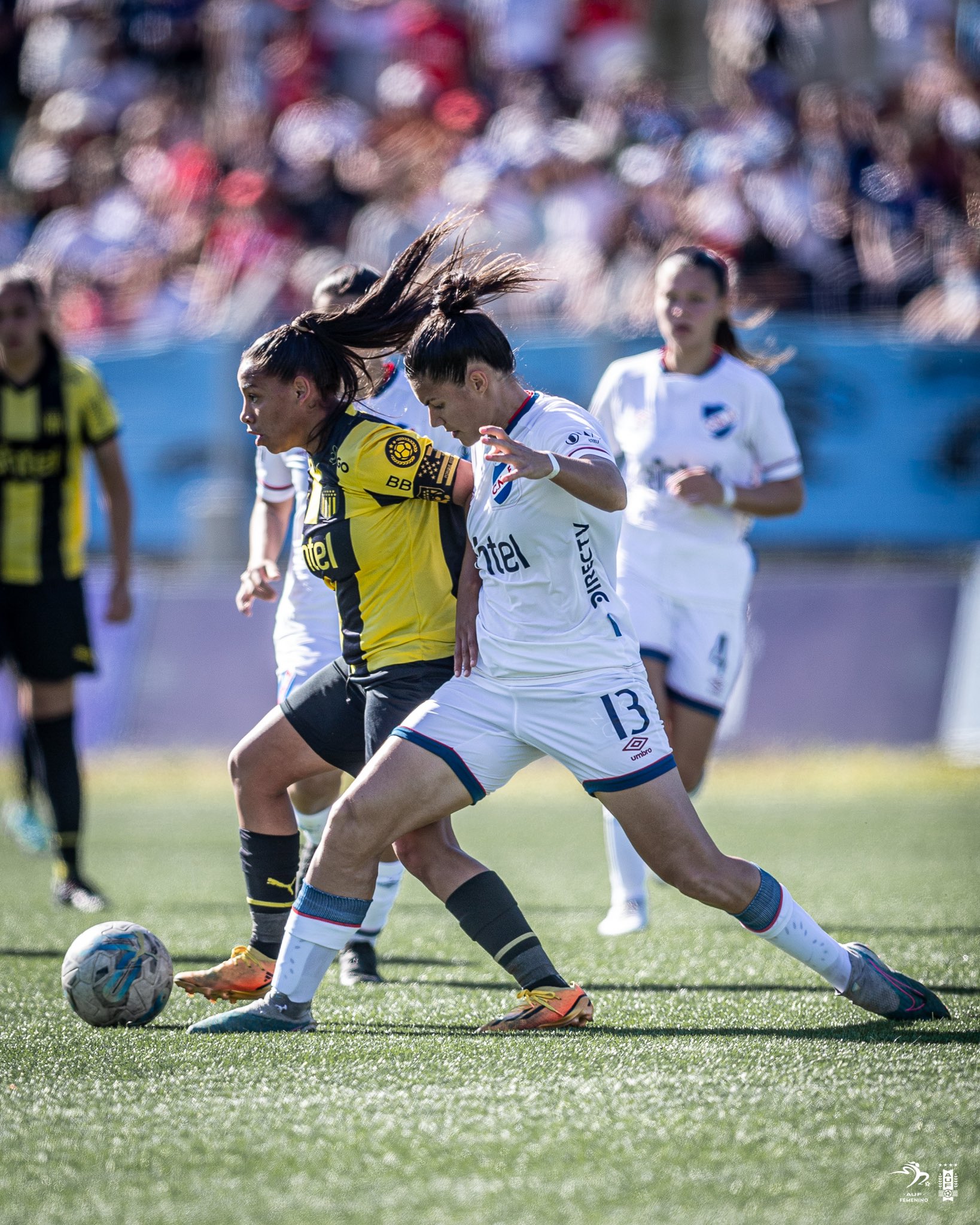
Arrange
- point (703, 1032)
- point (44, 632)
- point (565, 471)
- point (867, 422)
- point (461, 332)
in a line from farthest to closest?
point (867, 422), point (44, 632), point (703, 1032), point (461, 332), point (565, 471)

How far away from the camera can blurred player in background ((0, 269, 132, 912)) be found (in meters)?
6.42

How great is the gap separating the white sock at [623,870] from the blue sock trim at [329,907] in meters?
1.98

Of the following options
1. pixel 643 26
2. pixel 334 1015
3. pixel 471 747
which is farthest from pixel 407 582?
pixel 643 26

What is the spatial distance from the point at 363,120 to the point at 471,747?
12.9 meters

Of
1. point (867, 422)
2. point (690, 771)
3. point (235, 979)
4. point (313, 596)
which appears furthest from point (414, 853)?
point (867, 422)

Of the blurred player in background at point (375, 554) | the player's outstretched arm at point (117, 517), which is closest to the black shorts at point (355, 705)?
the blurred player in background at point (375, 554)

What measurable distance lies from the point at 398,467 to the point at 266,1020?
1458 mm

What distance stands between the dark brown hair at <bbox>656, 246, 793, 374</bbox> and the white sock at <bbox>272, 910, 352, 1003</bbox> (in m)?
3.01

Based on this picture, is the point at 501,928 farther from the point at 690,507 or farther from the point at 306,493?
the point at 690,507

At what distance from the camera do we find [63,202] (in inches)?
615

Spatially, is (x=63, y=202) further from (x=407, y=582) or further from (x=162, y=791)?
(x=407, y=582)

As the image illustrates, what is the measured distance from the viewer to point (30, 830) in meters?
8.52

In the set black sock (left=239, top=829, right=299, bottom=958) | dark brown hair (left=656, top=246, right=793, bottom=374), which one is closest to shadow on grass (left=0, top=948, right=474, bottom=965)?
black sock (left=239, top=829, right=299, bottom=958)

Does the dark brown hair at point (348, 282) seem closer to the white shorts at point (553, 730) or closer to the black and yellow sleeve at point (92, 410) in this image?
the white shorts at point (553, 730)
